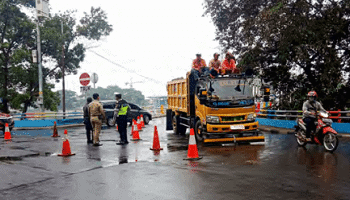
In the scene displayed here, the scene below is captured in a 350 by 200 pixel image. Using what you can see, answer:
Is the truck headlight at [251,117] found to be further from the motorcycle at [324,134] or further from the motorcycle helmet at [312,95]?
the motorcycle helmet at [312,95]

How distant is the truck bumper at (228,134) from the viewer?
42.2 feet

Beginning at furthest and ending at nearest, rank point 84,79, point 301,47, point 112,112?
point 112,112, point 84,79, point 301,47

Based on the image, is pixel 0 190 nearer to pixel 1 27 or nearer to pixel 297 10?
pixel 297 10

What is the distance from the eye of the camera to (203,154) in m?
11.0

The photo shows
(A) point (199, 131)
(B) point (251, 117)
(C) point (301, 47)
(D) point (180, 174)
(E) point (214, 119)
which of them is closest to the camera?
(D) point (180, 174)

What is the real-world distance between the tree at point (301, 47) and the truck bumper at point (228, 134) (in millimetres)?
6207

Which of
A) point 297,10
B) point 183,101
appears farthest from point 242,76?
point 297,10

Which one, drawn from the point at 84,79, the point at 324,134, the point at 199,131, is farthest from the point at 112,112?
the point at 324,134

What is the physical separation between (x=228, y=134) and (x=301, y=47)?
7381mm

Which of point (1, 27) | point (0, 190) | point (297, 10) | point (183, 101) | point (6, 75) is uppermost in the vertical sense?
point (1, 27)

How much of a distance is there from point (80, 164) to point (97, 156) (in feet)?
4.66

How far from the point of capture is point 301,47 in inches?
709

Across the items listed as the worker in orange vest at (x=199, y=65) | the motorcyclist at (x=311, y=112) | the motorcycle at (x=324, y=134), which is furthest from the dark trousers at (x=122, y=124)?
the motorcyclist at (x=311, y=112)

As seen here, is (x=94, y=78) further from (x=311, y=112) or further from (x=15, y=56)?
(x=311, y=112)
